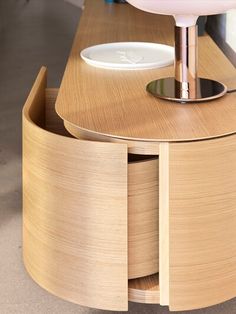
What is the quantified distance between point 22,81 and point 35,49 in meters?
0.90

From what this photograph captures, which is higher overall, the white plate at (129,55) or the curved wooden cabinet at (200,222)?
the white plate at (129,55)

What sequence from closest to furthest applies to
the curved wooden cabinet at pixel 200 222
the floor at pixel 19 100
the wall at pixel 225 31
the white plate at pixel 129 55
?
1. the curved wooden cabinet at pixel 200 222
2. the floor at pixel 19 100
3. the white plate at pixel 129 55
4. the wall at pixel 225 31

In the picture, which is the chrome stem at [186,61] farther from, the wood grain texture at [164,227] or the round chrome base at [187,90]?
the wood grain texture at [164,227]

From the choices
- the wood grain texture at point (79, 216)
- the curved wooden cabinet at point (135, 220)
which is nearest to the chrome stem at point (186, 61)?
the curved wooden cabinet at point (135, 220)

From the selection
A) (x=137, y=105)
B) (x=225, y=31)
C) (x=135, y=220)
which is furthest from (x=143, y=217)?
(x=225, y=31)

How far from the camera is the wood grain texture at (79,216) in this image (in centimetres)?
123

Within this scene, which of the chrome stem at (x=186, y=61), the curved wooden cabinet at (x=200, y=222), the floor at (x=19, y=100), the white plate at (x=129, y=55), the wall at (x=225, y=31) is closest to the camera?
the curved wooden cabinet at (x=200, y=222)

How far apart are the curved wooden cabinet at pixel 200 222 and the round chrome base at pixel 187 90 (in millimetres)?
215

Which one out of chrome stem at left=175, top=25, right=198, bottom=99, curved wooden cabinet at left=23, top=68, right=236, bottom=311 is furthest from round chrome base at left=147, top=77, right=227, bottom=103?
curved wooden cabinet at left=23, top=68, right=236, bottom=311

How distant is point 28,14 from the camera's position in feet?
19.2

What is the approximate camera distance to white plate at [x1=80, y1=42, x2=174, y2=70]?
1.68 m

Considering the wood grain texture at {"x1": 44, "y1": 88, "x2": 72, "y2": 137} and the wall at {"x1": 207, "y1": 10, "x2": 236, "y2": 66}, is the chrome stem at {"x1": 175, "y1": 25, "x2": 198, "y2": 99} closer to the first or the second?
Answer: the wood grain texture at {"x1": 44, "y1": 88, "x2": 72, "y2": 137}

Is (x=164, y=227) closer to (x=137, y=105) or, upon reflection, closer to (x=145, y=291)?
(x=145, y=291)

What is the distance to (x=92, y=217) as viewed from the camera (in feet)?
4.14
